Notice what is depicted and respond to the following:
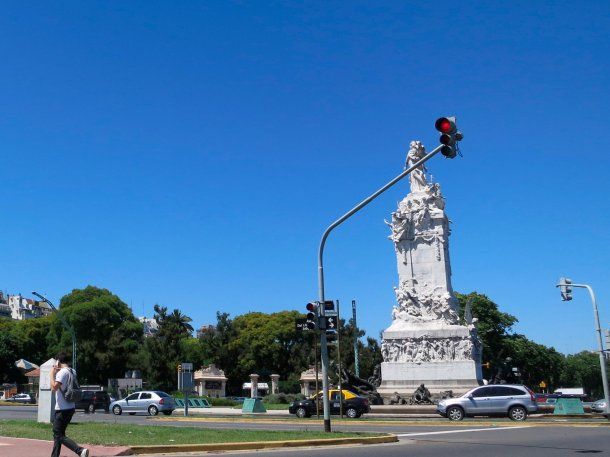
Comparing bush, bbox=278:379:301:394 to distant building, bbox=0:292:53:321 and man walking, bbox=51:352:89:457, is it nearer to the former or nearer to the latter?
man walking, bbox=51:352:89:457

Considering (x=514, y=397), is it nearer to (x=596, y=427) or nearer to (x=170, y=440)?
(x=596, y=427)

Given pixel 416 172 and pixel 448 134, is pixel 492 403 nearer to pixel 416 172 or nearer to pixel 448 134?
pixel 448 134

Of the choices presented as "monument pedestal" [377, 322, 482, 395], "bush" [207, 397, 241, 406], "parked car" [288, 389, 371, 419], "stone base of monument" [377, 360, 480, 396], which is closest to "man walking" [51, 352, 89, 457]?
"parked car" [288, 389, 371, 419]

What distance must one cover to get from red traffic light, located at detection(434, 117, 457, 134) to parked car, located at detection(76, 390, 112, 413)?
3348cm

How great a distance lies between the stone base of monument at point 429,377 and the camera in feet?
132

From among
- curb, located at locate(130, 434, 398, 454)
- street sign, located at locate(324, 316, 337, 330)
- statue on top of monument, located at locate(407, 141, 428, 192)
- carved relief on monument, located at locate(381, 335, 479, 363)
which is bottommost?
curb, located at locate(130, 434, 398, 454)

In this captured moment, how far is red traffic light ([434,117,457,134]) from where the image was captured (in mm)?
14266

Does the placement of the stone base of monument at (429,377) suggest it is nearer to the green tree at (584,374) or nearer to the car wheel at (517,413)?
the car wheel at (517,413)

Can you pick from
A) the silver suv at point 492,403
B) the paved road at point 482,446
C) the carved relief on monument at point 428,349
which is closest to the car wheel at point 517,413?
the silver suv at point 492,403

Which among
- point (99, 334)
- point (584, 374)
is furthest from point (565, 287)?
point (584, 374)

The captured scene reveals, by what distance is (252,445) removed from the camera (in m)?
14.8

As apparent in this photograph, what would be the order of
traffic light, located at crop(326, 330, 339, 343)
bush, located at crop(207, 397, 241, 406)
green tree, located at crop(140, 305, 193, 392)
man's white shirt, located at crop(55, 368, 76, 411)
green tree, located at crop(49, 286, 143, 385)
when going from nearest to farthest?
man's white shirt, located at crop(55, 368, 76, 411), traffic light, located at crop(326, 330, 339, 343), bush, located at crop(207, 397, 241, 406), green tree, located at crop(140, 305, 193, 392), green tree, located at crop(49, 286, 143, 385)

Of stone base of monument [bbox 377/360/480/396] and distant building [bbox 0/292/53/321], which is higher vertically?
distant building [bbox 0/292/53/321]

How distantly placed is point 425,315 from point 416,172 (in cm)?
1002
